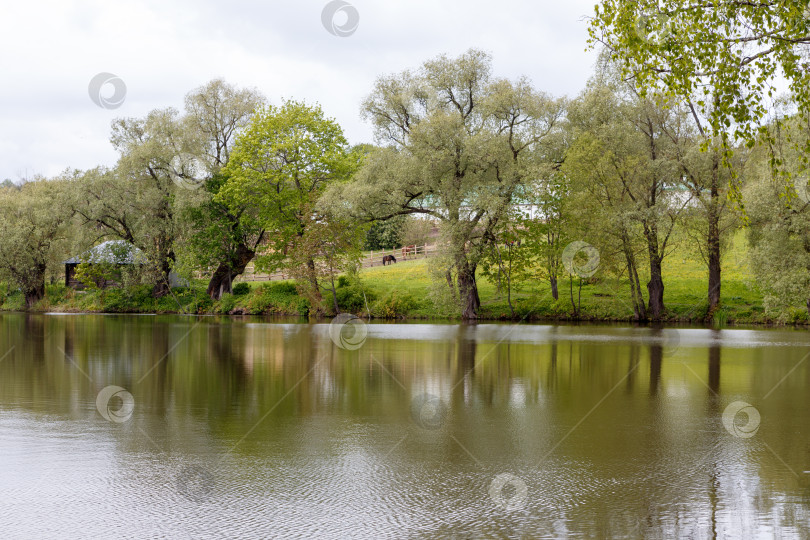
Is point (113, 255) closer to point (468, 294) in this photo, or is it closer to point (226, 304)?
point (226, 304)

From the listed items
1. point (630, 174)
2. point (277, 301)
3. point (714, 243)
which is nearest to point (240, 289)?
point (277, 301)

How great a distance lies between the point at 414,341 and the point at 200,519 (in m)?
20.7

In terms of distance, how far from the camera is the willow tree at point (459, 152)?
43094mm

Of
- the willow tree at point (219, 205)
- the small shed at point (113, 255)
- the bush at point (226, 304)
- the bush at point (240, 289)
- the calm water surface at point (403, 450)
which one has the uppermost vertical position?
the willow tree at point (219, 205)

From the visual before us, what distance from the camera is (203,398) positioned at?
42.9 feet

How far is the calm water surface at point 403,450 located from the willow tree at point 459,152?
82.6 ft

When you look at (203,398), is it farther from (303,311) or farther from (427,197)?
(303,311)

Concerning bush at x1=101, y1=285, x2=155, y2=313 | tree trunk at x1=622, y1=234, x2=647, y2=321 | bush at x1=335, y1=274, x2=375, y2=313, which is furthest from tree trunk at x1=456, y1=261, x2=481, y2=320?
bush at x1=101, y1=285, x2=155, y2=313

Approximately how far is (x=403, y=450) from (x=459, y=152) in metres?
35.8

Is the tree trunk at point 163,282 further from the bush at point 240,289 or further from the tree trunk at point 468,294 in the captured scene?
the tree trunk at point 468,294

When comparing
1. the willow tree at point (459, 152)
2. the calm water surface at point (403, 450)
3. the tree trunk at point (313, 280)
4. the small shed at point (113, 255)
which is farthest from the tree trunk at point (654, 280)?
the small shed at point (113, 255)

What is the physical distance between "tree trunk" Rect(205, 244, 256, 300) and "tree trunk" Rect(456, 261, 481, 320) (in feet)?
64.0

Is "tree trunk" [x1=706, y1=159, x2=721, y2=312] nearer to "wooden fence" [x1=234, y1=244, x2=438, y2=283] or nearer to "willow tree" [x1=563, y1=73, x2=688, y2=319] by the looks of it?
"willow tree" [x1=563, y1=73, x2=688, y2=319]

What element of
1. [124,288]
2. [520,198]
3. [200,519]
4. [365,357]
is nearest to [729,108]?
[200,519]
